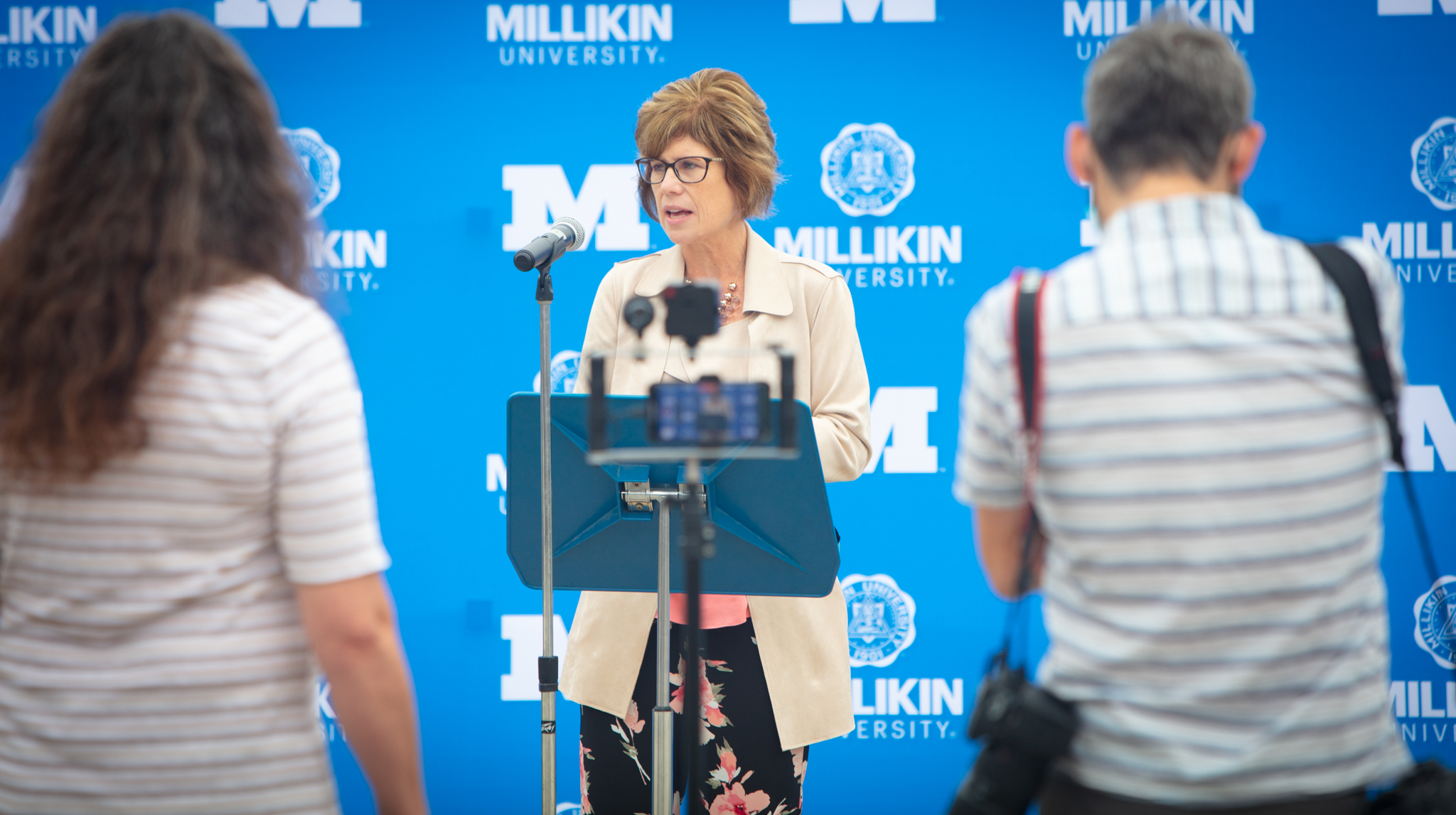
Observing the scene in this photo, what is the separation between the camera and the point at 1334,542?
38.2 inches

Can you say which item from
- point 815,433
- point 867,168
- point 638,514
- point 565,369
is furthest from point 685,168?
point 565,369

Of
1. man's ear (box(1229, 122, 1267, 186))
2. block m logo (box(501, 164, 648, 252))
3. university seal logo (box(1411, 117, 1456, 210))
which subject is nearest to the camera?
man's ear (box(1229, 122, 1267, 186))

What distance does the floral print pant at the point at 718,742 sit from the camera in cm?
187

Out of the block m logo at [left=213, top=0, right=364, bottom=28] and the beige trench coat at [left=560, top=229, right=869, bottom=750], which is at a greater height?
the block m logo at [left=213, top=0, right=364, bottom=28]

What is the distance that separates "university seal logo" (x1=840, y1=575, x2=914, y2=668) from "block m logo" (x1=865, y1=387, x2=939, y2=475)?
35cm

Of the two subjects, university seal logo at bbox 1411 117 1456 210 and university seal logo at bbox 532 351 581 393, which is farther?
university seal logo at bbox 532 351 581 393

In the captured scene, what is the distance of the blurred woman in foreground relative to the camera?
95 centimetres

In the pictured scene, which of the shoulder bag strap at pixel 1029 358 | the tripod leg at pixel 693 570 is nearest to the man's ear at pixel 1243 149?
the shoulder bag strap at pixel 1029 358

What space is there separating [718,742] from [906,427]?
1.40 m

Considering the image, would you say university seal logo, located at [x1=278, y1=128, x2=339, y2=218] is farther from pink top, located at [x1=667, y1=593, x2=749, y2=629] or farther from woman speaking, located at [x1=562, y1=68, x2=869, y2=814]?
pink top, located at [x1=667, y1=593, x2=749, y2=629]

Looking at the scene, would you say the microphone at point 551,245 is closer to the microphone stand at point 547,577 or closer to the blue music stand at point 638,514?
the microphone stand at point 547,577

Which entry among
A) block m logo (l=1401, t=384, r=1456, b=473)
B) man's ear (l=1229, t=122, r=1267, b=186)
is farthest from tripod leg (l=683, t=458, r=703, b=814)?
block m logo (l=1401, t=384, r=1456, b=473)

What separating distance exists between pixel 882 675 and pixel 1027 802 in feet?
6.83

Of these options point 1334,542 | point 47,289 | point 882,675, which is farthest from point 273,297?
point 882,675
